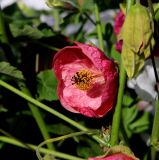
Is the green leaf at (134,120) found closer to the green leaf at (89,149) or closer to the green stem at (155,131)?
the green leaf at (89,149)

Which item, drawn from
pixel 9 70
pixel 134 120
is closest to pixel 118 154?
pixel 9 70

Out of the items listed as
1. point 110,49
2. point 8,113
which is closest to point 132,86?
point 110,49

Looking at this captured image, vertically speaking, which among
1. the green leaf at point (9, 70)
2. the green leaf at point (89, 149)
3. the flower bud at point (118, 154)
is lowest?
the green leaf at point (89, 149)

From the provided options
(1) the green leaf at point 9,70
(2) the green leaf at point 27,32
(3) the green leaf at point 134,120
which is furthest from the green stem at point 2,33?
(3) the green leaf at point 134,120

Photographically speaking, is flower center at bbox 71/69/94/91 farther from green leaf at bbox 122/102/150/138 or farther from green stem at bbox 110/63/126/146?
green leaf at bbox 122/102/150/138

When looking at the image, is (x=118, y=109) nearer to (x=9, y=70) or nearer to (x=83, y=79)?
(x=83, y=79)

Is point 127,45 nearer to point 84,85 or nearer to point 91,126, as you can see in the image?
point 84,85

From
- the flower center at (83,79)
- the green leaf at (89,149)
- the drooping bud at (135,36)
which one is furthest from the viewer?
the green leaf at (89,149)

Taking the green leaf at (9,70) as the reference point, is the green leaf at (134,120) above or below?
below
